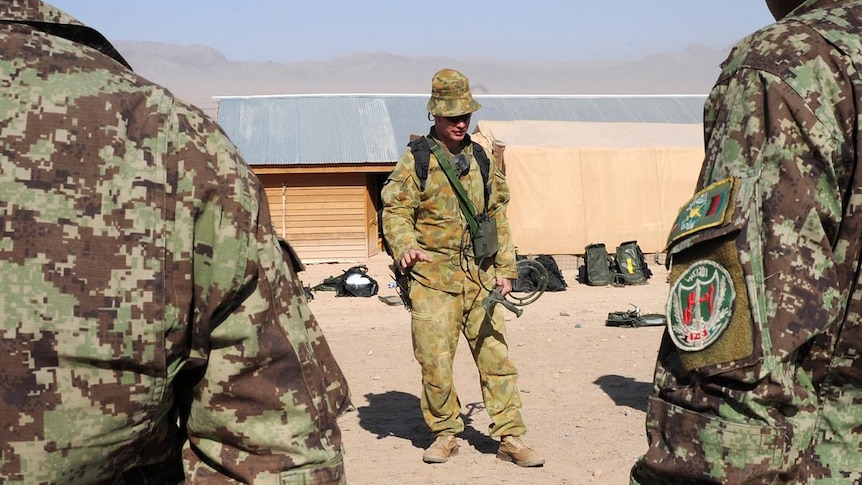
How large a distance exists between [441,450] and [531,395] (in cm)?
179

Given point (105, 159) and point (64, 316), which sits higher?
point (105, 159)

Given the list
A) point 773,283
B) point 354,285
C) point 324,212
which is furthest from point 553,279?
point 773,283

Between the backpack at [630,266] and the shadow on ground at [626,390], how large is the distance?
619 centimetres

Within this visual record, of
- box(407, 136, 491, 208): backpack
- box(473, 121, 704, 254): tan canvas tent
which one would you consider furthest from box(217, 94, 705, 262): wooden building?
box(407, 136, 491, 208): backpack

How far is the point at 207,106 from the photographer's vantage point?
95062 mm

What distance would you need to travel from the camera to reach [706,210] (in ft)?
5.90

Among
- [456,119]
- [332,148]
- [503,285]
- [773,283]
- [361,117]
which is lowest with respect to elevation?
[503,285]

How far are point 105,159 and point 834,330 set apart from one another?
1262 millimetres

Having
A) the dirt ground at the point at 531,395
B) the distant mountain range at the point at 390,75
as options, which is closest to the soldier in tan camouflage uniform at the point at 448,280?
the dirt ground at the point at 531,395

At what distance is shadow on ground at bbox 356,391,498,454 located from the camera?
6348 millimetres

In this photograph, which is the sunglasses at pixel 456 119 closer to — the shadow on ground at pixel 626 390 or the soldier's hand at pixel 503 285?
the soldier's hand at pixel 503 285

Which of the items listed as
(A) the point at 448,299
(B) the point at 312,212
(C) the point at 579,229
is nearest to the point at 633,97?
(C) the point at 579,229

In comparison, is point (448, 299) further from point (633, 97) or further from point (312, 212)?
point (633, 97)

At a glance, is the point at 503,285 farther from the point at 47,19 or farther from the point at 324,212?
the point at 324,212
